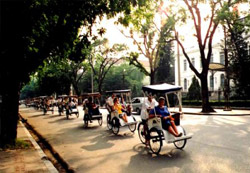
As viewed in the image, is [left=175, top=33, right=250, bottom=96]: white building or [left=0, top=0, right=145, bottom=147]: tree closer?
[left=0, top=0, right=145, bottom=147]: tree

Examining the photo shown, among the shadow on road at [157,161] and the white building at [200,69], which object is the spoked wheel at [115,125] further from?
the white building at [200,69]

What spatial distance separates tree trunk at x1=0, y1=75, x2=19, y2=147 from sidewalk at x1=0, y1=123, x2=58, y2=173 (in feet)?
2.69

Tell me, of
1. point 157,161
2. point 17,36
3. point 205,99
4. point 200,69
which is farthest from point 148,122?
point 200,69

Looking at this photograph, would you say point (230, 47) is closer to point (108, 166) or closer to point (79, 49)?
point (79, 49)

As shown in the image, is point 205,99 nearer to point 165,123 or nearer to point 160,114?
point 160,114

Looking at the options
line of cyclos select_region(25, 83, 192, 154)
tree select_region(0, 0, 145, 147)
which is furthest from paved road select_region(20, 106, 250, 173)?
tree select_region(0, 0, 145, 147)

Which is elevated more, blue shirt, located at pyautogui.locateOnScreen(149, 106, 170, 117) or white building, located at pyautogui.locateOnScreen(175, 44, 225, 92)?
white building, located at pyautogui.locateOnScreen(175, 44, 225, 92)

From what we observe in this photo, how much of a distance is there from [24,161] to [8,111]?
2.89m

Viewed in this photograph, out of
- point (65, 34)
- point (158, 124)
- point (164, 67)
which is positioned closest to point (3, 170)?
point (158, 124)

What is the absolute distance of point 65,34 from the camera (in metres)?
9.15

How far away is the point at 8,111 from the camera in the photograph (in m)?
8.85

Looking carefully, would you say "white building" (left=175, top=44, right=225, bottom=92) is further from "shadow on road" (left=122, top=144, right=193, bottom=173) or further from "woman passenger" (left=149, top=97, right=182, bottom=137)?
"shadow on road" (left=122, top=144, right=193, bottom=173)

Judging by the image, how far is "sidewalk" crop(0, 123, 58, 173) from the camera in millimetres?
5848

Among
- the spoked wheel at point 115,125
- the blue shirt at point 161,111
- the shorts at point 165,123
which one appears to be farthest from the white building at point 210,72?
the shorts at point 165,123
